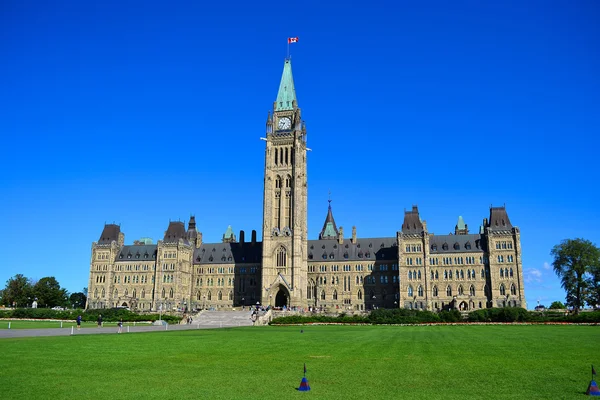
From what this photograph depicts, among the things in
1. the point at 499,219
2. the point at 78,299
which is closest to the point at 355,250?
the point at 499,219

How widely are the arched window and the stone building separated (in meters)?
0.22

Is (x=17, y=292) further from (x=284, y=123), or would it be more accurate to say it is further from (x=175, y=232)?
(x=284, y=123)

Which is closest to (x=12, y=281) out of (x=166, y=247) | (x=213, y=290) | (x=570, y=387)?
(x=166, y=247)

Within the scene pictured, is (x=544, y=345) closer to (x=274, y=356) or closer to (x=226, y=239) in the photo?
(x=274, y=356)

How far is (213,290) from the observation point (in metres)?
132

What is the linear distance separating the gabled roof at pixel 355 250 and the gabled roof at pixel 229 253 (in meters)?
13.8

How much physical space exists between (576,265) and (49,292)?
11553 centimetres

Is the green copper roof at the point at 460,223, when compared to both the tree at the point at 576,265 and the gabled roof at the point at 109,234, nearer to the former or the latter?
the tree at the point at 576,265

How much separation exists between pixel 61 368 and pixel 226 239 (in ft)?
432

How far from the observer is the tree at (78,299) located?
172250mm

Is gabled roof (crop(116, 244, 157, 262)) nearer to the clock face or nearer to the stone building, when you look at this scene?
the stone building

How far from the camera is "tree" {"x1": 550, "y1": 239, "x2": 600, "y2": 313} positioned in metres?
99.1

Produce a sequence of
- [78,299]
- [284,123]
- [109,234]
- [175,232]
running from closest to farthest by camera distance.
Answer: [284,123] < [175,232] < [109,234] < [78,299]

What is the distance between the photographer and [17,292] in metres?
126
